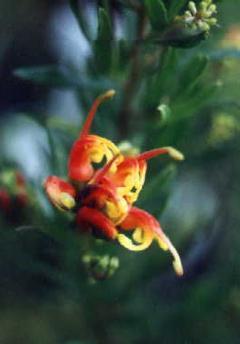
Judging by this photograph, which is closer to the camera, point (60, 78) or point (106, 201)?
point (106, 201)

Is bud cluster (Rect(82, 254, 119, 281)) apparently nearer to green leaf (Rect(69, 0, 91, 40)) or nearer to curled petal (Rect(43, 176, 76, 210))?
curled petal (Rect(43, 176, 76, 210))

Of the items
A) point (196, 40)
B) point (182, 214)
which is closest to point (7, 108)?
point (182, 214)

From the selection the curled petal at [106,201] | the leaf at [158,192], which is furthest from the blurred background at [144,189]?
the curled petal at [106,201]

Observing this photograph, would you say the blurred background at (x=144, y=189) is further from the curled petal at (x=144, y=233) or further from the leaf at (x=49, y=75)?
the curled petal at (x=144, y=233)

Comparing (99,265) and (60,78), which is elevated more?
(60,78)

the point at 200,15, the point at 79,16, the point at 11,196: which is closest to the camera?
the point at 200,15

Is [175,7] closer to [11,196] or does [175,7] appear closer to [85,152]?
[85,152]

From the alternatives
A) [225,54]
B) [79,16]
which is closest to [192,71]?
[225,54]

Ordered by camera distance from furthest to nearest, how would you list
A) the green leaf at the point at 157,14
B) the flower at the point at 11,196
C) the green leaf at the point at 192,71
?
the flower at the point at 11,196 < the green leaf at the point at 192,71 < the green leaf at the point at 157,14
